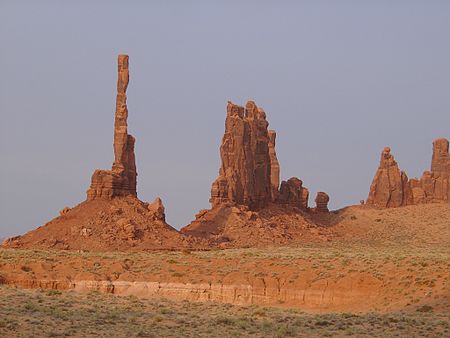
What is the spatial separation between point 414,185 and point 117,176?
43.6 meters

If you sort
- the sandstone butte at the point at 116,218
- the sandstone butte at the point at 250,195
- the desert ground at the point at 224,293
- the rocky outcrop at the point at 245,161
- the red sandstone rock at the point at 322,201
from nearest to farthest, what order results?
the desert ground at the point at 224,293, the sandstone butte at the point at 116,218, the sandstone butte at the point at 250,195, the rocky outcrop at the point at 245,161, the red sandstone rock at the point at 322,201

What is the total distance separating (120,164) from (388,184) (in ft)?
125

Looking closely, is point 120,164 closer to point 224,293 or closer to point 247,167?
point 247,167

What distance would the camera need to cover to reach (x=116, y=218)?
74688mm

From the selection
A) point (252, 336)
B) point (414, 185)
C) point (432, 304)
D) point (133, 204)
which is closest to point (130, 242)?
point (133, 204)

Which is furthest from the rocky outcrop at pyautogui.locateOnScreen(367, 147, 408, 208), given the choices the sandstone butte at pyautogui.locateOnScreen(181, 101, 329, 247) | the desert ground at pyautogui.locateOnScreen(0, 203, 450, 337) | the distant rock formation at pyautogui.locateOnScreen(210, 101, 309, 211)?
the desert ground at pyautogui.locateOnScreen(0, 203, 450, 337)

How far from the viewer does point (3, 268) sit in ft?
179

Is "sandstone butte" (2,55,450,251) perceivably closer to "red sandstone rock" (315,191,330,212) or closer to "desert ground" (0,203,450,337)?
"red sandstone rock" (315,191,330,212)

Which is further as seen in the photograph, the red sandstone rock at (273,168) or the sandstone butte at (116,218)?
the red sandstone rock at (273,168)

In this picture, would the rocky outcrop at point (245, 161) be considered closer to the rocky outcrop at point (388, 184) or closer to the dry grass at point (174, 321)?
the rocky outcrop at point (388, 184)

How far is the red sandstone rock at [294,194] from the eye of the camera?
94544 mm

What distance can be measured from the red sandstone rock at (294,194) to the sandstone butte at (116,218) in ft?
65.2

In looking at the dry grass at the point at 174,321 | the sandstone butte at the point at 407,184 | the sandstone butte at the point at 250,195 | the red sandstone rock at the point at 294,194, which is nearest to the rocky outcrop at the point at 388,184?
the sandstone butte at the point at 407,184

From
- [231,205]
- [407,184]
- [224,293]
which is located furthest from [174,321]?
[407,184]
